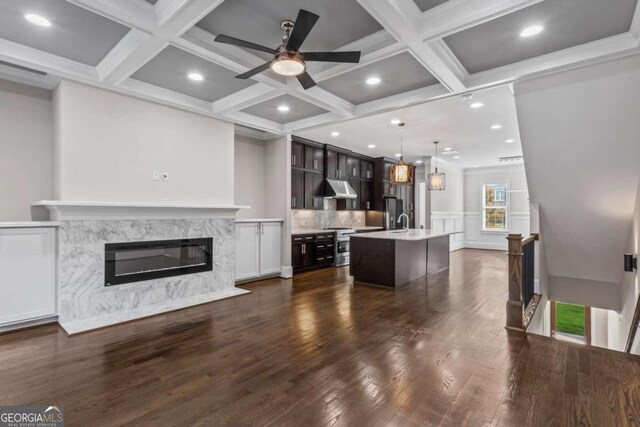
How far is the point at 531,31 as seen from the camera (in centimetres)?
281

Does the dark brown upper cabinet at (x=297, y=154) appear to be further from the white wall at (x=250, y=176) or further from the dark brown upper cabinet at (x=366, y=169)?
the dark brown upper cabinet at (x=366, y=169)

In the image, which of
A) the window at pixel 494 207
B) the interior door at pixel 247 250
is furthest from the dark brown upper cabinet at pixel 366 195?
the window at pixel 494 207

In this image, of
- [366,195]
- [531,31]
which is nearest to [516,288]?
[531,31]

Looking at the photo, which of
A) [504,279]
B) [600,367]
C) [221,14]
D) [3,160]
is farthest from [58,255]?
[504,279]

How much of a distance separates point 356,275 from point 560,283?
3.56 meters

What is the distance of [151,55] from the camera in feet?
10.2

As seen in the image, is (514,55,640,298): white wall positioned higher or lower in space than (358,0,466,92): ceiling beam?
lower

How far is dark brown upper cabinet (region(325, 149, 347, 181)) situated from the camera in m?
7.50

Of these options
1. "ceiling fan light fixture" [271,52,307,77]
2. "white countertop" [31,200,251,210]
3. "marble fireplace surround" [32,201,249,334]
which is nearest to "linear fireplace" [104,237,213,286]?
"marble fireplace surround" [32,201,249,334]

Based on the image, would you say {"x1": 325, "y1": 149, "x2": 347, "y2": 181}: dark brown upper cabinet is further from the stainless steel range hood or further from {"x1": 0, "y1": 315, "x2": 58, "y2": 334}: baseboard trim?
{"x1": 0, "y1": 315, "x2": 58, "y2": 334}: baseboard trim

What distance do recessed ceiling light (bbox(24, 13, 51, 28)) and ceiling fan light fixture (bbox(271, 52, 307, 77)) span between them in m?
1.97

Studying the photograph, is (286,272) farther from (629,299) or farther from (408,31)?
(629,299)

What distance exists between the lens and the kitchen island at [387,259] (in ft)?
17.1

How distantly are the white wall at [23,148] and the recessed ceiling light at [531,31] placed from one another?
530 cm
